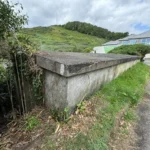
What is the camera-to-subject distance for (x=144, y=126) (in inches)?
105

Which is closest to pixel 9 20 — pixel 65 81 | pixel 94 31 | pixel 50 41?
pixel 65 81

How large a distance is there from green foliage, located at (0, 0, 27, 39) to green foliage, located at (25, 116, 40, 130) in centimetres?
151

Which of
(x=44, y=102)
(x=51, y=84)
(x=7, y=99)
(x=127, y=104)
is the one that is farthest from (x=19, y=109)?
(x=127, y=104)

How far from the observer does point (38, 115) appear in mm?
2459

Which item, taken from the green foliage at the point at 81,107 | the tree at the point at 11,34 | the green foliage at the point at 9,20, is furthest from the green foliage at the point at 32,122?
the green foliage at the point at 9,20

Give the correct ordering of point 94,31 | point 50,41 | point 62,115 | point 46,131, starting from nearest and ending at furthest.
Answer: point 46,131 < point 62,115 < point 50,41 < point 94,31

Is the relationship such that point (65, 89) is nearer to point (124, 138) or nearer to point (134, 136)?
point (124, 138)

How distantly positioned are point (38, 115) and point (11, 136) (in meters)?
0.52

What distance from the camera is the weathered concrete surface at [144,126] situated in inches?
86.1

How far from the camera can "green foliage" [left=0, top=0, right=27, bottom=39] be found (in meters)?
2.28

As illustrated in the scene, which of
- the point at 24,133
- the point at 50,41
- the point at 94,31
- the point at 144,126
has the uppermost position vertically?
the point at 94,31

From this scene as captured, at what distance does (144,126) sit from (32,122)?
211cm

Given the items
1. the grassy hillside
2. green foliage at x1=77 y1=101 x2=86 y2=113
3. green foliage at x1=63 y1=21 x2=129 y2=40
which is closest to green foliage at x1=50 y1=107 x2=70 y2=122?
green foliage at x1=77 y1=101 x2=86 y2=113

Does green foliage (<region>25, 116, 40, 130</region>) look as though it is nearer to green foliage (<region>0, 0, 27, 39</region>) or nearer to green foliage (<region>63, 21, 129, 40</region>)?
green foliage (<region>0, 0, 27, 39</region>)
